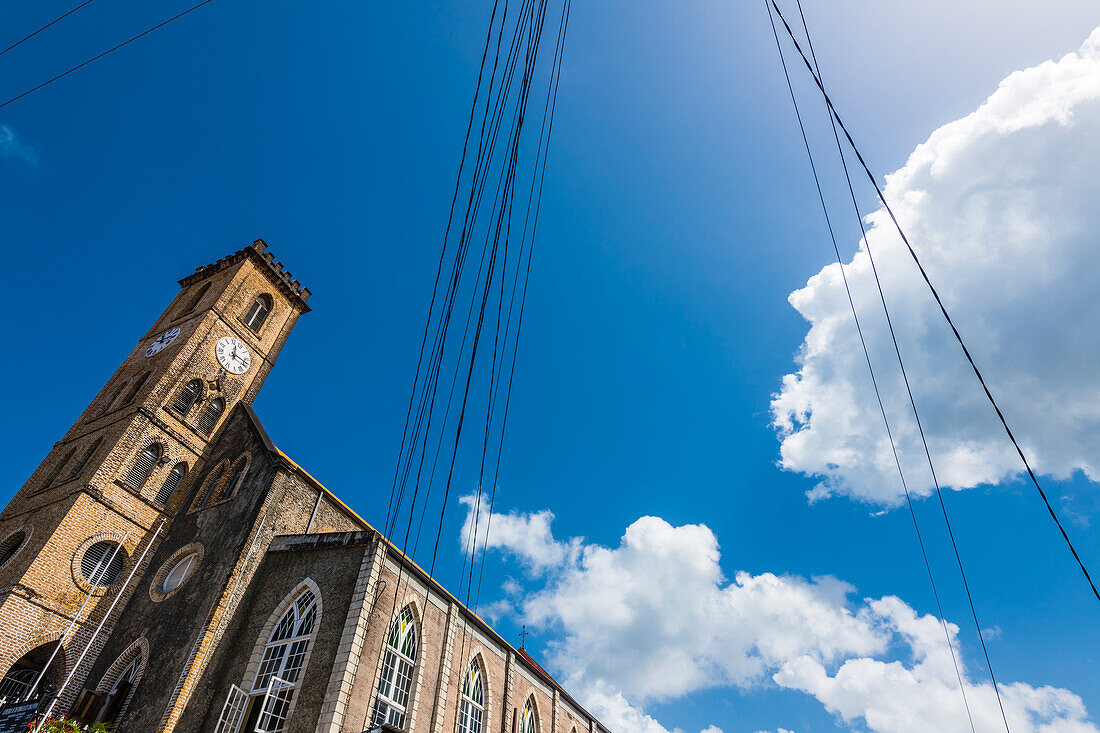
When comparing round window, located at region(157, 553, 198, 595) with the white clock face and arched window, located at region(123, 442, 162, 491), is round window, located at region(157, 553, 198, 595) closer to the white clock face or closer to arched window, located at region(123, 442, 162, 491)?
arched window, located at region(123, 442, 162, 491)

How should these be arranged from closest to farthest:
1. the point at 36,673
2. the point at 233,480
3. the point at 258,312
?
the point at 36,673 → the point at 233,480 → the point at 258,312

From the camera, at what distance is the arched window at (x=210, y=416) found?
2770 cm

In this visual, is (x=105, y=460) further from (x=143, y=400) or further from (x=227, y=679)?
(x=227, y=679)

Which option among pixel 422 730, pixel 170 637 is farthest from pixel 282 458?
pixel 422 730

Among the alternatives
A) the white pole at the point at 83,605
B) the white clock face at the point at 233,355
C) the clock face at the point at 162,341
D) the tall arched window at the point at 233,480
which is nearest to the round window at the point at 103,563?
the white pole at the point at 83,605

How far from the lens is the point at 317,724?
16.3 m

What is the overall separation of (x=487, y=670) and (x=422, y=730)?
494 centimetres

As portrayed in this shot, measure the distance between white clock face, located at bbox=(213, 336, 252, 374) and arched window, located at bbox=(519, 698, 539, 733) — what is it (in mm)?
21042

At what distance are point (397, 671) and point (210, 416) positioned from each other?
51.6 ft

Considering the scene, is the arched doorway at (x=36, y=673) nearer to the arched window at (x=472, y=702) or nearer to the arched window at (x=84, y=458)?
the arched window at (x=84, y=458)

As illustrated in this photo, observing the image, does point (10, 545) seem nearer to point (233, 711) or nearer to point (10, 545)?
point (10, 545)

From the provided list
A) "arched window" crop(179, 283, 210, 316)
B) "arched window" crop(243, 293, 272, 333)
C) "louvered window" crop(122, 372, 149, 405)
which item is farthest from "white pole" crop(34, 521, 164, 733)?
"arched window" crop(179, 283, 210, 316)

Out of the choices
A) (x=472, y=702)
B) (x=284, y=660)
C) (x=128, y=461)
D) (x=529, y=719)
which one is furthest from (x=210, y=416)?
(x=529, y=719)

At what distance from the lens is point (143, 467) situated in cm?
2502
